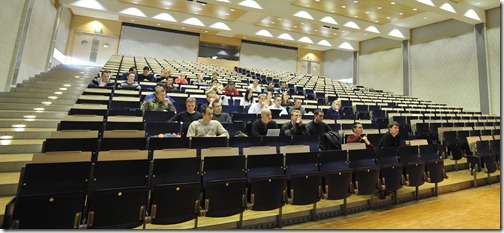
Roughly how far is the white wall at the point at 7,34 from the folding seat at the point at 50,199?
4367mm

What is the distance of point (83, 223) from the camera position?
5.02 ft

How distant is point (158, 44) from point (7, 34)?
27.9 feet

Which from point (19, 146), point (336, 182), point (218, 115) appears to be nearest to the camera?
point (336, 182)

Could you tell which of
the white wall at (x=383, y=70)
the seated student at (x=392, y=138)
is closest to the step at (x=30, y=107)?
the seated student at (x=392, y=138)

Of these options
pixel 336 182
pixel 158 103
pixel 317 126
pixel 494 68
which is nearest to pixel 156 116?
pixel 158 103

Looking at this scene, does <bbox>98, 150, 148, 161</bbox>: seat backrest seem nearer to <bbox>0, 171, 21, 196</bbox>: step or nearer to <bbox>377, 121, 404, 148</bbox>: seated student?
<bbox>0, 171, 21, 196</bbox>: step

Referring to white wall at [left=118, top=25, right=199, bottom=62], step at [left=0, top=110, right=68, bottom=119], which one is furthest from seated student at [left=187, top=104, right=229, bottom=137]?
white wall at [left=118, top=25, right=199, bottom=62]

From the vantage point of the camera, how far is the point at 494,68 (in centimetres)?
802

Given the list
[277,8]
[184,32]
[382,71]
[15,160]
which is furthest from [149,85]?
[382,71]

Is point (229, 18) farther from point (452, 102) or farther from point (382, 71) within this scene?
point (452, 102)

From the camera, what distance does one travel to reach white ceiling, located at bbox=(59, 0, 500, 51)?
7.89 metres

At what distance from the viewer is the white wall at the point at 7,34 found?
452cm

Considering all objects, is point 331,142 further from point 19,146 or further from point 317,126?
point 19,146

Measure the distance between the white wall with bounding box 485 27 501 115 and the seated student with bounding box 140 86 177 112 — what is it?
32.0 feet
